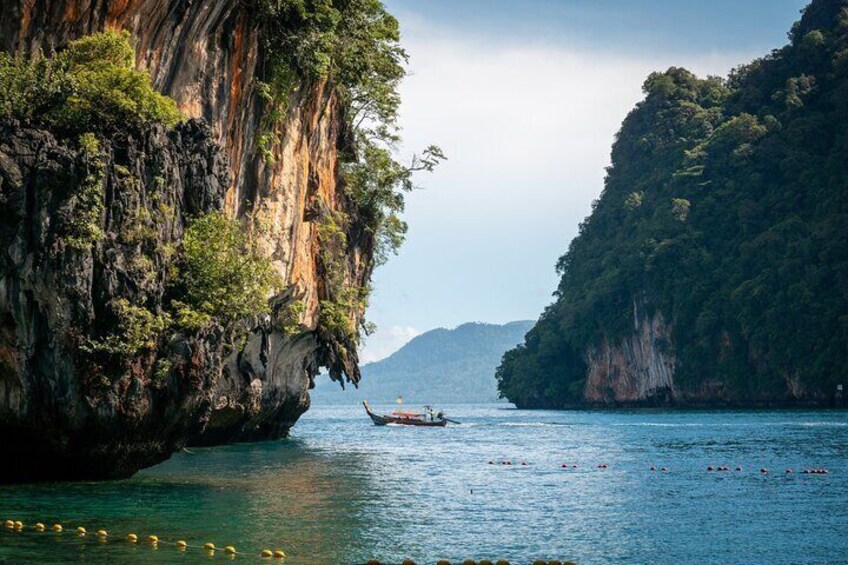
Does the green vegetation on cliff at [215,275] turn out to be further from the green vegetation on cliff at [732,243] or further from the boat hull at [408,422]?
the green vegetation on cliff at [732,243]

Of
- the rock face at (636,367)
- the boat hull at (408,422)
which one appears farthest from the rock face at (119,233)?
the rock face at (636,367)

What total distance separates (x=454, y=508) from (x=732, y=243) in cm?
9524

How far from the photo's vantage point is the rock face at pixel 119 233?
24453 mm

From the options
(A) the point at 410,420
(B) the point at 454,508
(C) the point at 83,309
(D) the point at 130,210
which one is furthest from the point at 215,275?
(A) the point at 410,420

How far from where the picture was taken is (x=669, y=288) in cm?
11862

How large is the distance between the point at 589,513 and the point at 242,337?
520 inches

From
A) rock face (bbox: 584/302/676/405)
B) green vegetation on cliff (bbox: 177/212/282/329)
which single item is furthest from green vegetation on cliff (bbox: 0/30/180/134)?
rock face (bbox: 584/302/676/405)

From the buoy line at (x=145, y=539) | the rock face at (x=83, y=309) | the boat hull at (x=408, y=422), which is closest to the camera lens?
the buoy line at (x=145, y=539)

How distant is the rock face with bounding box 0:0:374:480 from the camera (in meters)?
24.5

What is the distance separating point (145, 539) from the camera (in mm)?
20516

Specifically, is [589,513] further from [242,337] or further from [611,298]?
[611,298]

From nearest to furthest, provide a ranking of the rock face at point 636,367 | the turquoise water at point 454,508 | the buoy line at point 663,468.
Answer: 1. the turquoise water at point 454,508
2. the buoy line at point 663,468
3. the rock face at point 636,367

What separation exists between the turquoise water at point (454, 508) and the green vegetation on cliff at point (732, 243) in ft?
187

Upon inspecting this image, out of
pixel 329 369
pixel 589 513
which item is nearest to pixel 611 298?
pixel 329 369
